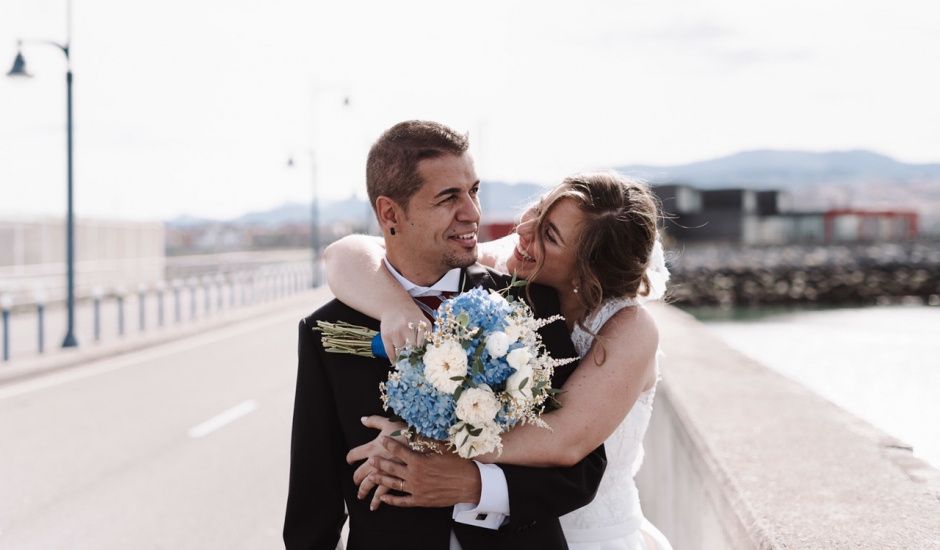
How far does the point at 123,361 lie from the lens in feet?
52.3

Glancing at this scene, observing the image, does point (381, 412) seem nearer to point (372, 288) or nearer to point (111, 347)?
point (372, 288)

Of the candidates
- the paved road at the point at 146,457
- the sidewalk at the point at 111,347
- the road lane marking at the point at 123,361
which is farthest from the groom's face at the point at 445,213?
the sidewalk at the point at 111,347

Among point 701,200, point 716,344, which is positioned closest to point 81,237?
point 716,344

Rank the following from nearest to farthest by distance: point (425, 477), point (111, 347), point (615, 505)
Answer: point (425, 477) → point (615, 505) → point (111, 347)

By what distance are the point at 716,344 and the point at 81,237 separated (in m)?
31.3

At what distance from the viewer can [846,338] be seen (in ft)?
135

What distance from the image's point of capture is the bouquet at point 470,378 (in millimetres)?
2238

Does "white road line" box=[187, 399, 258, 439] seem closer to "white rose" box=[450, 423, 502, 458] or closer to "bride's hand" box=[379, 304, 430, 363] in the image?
"bride's hand" box=[379, 304, 430, 363]

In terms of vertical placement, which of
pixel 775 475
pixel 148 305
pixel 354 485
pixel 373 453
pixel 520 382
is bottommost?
pixel 148 305

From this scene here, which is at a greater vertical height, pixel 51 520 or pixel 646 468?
pixel 646 468

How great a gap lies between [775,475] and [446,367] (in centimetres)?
218

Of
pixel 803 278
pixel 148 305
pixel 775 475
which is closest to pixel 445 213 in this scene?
pixel 775 475

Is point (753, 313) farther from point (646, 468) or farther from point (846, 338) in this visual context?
point (646, 468)

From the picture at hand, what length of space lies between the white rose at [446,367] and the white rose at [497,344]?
0.23 feet
